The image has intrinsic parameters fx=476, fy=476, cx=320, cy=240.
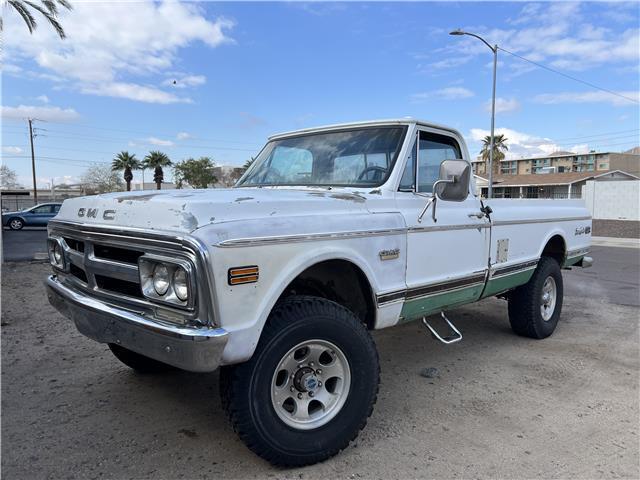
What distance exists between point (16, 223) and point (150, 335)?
2537cm

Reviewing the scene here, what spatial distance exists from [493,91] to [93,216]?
1837 centimetres

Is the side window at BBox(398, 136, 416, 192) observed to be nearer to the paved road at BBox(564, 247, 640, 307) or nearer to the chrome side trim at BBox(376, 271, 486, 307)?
the chrome side trim at BBox(376, 271, 486, 307)

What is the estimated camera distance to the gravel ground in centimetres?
1947

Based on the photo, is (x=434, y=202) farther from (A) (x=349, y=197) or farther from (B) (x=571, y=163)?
(B) (x=571, y=163)

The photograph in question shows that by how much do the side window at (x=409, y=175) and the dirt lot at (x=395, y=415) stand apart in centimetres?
158

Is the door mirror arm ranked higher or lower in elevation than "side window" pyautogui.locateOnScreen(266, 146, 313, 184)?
lower

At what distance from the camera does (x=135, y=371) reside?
395cm

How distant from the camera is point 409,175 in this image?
11.7 ft

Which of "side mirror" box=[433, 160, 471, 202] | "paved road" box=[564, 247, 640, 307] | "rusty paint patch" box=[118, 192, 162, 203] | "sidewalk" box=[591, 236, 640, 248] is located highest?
"side mirror" box=[433, 160, 471, 202]

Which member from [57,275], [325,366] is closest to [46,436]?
[57,275]

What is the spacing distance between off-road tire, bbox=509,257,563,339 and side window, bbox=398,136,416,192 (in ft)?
7.28

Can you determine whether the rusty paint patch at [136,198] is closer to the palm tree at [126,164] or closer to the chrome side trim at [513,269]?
the chrome side trim at [513,269]

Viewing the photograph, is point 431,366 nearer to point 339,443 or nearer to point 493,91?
point 339,443

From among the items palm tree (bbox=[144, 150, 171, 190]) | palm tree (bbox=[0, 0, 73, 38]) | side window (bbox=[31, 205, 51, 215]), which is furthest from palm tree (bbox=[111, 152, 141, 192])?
palm tree (bbox=[0, 0, 73, 38])
